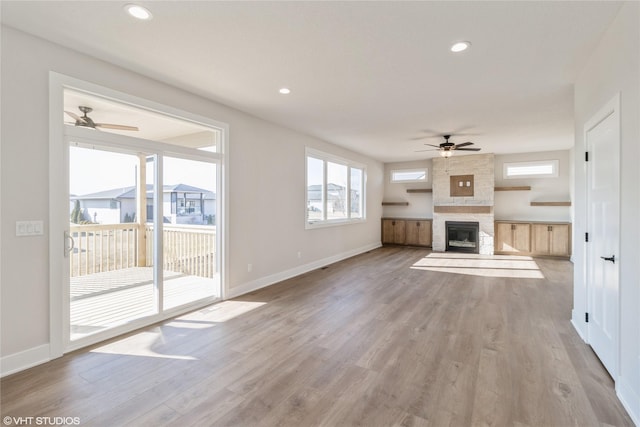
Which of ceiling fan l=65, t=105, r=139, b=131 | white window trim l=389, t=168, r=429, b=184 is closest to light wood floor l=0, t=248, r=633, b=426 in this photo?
ceiling fan l=65, t=105, r=139, b=131

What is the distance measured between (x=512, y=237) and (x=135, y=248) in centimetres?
870

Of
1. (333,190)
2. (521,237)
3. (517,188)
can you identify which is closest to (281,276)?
(333,190)

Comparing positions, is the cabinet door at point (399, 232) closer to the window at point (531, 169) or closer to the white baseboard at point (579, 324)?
the window at point (531, 169)

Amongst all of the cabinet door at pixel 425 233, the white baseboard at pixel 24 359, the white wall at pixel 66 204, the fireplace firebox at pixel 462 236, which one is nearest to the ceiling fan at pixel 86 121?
the white wall at pixel 66 204

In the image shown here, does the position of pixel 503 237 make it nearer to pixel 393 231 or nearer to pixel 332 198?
pixel 393 231

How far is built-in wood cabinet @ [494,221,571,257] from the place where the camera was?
7441 millimetres

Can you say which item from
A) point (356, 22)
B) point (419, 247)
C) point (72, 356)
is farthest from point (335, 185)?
point (72, 356)

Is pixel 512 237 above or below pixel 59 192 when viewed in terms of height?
below

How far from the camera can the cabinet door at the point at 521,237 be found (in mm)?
7832

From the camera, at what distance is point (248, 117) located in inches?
183

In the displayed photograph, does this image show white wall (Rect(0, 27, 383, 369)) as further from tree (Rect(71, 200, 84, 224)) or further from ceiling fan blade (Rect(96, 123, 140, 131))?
ceiling fan blade (Rect(96, 123, 140, 131))

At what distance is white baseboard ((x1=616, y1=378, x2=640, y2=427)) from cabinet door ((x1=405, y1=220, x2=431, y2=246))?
23.4ft

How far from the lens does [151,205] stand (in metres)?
3.51

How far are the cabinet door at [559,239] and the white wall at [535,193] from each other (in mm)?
611
